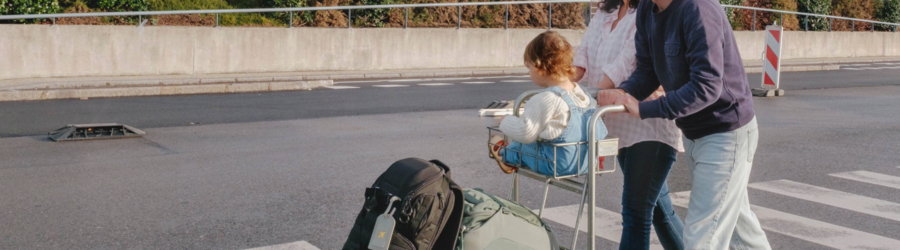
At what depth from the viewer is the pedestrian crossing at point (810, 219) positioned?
532 centimetres

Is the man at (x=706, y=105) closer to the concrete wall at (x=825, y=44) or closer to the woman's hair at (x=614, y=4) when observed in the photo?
the woman's hair at (x=614, y=4)

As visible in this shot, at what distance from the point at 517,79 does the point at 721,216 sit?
654 inches

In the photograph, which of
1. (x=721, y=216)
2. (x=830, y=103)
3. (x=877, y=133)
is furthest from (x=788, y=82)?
(x=721, y=216)

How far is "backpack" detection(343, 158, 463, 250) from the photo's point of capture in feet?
9.96

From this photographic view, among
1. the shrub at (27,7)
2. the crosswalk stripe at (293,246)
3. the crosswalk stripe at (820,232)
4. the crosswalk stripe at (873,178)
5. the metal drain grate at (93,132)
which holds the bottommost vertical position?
the crosswalk stripe at (293,246)

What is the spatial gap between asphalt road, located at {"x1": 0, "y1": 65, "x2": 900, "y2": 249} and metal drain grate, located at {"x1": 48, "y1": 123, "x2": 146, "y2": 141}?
0.20 m

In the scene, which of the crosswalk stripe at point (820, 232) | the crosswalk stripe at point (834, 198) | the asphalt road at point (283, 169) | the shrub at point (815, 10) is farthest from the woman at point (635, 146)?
the shrub at point (815, 10)

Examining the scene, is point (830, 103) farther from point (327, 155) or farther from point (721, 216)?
point (721, 216)

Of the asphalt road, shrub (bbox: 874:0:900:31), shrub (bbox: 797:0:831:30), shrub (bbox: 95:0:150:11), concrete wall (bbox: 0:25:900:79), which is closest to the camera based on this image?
the asphalt road

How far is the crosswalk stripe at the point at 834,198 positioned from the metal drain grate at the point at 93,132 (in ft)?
20.1

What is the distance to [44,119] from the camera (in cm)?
1114

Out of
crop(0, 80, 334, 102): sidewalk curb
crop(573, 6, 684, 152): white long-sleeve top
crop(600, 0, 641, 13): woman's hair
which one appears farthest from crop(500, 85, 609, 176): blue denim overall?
crop(0, 80, 334, 102): sidewalk curb

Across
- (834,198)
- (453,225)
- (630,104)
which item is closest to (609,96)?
(630,104)

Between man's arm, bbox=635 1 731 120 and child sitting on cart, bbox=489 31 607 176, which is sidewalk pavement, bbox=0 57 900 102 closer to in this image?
child sitting on cart, bbox=489 31 607 176
